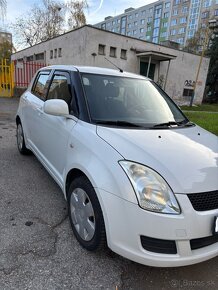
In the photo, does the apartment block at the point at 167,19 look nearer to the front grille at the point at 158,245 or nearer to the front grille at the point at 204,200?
the front grille at the point at 204,200

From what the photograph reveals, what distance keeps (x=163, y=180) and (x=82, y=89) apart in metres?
1.42

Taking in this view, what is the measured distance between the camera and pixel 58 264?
6.69 feet

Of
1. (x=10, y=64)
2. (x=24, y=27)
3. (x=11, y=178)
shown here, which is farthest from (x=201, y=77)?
(x=24, y=27)

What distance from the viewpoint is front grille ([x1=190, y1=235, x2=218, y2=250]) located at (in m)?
1.76

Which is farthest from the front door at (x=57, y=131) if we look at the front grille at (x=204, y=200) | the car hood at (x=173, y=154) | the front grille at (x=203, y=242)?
the front grille at (x=203, y=242)

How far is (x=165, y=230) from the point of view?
168 cm

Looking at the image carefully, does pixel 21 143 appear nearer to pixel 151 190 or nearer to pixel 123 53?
pixel 151 190

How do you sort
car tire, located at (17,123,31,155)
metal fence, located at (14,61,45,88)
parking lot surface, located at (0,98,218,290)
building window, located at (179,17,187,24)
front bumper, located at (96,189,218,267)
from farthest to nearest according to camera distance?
building window, located at (179,17,187,24), metal fence, located at (14,61,45,88), car tire, located at (17,123,31,155), parking lot surface, located at (0,98,218,290), front bumper, located at (96,189,218,267)

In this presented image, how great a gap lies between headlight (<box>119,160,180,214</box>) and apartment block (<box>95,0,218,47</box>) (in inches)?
2527

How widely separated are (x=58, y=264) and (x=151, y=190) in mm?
1065

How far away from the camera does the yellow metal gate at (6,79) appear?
13.5 metres

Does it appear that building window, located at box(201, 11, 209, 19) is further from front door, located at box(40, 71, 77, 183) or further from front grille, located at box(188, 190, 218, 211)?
→ front grille, located at box(188, 190, 218, 211)

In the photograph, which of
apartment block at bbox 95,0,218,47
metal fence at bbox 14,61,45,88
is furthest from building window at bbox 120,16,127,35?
metal fence at bbox 14,61,45,88

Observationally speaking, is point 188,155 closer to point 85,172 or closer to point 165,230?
point 165,230
